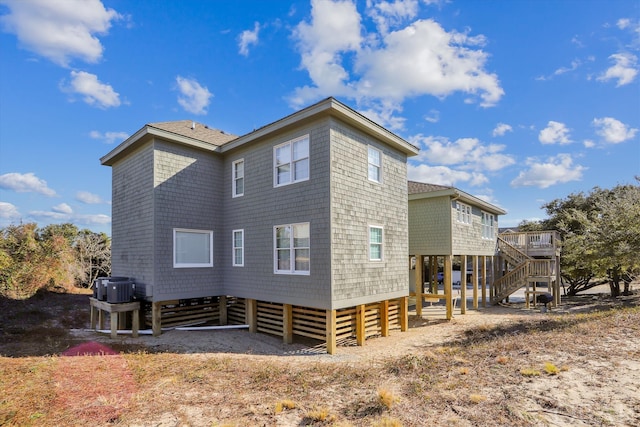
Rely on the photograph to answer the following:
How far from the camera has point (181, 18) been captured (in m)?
12.2

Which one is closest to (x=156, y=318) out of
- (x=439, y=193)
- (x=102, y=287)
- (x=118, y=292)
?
(x=118, y=292)

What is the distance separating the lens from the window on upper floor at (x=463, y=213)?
55.0 ft

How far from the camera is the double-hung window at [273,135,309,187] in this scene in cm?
A: 1026

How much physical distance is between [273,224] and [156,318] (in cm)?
502

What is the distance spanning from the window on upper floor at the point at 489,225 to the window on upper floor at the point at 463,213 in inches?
104

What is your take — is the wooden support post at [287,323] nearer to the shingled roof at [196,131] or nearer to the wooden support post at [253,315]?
the wooden support post at [253,315]

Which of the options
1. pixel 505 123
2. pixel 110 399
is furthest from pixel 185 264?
pixel 505 123

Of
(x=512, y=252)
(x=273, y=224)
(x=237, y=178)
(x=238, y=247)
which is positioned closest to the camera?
(x=273, y=224)

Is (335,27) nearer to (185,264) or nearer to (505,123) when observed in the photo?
(185,264)

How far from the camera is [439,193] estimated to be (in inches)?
622

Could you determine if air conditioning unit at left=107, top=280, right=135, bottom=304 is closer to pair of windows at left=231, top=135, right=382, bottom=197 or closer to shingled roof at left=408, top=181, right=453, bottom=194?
pair of windows at left=231, top=135, right=382, bottom=197

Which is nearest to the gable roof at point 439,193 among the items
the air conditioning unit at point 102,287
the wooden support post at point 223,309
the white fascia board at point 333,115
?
the white fascia board at point 333,115

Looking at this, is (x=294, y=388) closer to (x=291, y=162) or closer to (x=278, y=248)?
(x=278, y=248)

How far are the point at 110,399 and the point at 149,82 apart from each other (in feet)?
37.0
